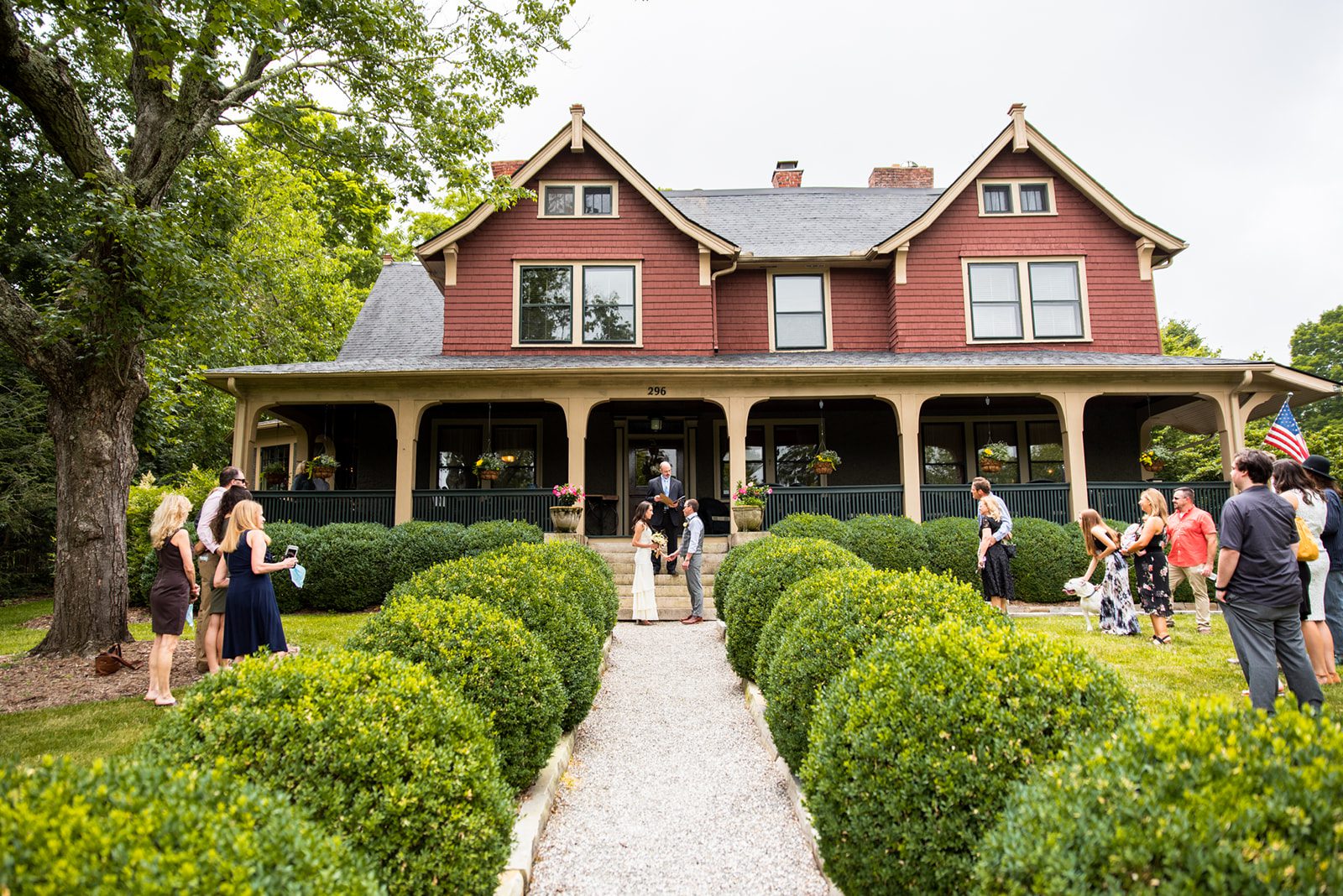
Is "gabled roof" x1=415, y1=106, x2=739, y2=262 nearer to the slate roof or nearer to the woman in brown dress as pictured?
the slate roof

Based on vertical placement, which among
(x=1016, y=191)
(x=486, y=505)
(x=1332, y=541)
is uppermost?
(x=1016, y=191)

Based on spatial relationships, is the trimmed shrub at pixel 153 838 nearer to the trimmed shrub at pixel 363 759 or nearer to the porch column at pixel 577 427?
the trimmed shrub at pixel 363 759

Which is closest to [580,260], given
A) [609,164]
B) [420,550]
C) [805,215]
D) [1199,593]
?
[609,164]

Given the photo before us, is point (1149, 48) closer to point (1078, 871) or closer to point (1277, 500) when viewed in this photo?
point (1277, 500)

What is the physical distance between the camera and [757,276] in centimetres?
1609

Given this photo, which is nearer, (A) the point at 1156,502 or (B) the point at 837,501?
(A) the point at 1156,502

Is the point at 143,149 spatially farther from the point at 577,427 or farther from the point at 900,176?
the point at 900,176

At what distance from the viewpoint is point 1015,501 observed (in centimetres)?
1362

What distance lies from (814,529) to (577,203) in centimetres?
874

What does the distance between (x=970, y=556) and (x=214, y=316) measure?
11.0m

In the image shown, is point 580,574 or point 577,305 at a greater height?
point 577,305

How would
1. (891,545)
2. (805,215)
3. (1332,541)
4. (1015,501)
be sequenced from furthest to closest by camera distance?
(805,215) → (1015,501) → (891,545) → (1332,541)

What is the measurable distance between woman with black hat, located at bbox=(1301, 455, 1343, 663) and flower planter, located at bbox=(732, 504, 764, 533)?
7661 mm

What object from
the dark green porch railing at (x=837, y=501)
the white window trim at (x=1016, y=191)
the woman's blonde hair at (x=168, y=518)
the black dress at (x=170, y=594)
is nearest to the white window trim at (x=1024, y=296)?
the white window trim at (x=1016, y=191)
